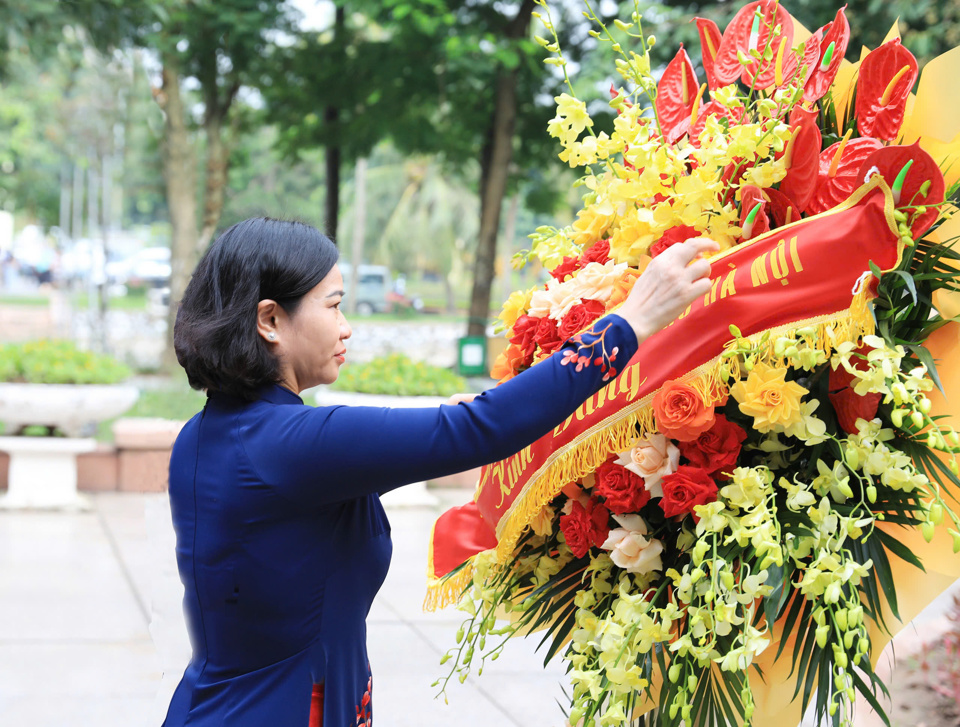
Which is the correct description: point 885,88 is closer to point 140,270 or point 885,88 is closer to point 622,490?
point 622,490

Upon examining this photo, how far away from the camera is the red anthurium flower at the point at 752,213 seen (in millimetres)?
1491

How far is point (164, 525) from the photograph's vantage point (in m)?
3.88

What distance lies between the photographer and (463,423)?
4.30ft

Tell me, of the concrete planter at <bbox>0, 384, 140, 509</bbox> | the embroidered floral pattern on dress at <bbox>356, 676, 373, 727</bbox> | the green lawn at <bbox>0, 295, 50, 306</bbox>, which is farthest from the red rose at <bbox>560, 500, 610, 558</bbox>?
the green lawn at <bbox>0, 295, 50, 306</bbox>

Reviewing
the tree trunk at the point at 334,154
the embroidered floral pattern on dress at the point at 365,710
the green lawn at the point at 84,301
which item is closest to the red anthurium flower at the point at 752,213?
the embroidered floral pattern on dress at the point at 365,710

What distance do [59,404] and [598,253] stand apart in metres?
5.61

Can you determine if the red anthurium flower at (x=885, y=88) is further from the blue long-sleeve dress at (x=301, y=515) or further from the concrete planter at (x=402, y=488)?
the concrete planter at (x=402, y=488)

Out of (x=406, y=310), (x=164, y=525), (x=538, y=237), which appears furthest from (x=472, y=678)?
(x=406, y=310)

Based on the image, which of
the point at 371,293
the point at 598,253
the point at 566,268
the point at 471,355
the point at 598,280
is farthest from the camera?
the point at 371,293

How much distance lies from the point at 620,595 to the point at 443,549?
0.56 meters

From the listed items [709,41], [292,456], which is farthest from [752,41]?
[292,456]

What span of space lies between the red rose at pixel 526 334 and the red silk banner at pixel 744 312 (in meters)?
0.21

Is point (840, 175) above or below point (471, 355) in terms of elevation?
above

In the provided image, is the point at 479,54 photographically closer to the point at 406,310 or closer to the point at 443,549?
the point at 443,549
